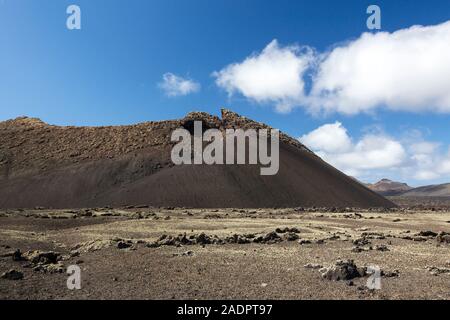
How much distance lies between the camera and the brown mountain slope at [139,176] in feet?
205

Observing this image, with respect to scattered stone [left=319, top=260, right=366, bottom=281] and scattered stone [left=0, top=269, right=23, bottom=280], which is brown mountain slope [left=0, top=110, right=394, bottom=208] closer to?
scattered stone [left=0, top=269, right=23, bottom=280]

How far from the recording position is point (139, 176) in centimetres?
6912

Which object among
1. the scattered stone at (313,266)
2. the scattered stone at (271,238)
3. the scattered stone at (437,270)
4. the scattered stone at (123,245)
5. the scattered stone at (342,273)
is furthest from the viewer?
the scattered stone at (271,238)

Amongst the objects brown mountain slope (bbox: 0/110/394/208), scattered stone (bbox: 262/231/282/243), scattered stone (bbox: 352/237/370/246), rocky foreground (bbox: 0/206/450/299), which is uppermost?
brown mountain slope (bbox: 0/110/394/208)

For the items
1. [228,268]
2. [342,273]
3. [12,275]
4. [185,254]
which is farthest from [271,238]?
[12,275]

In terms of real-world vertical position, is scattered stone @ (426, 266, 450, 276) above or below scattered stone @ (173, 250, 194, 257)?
below

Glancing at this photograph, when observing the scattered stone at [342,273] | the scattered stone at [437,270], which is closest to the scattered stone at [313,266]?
the scattered stone at [342,273]

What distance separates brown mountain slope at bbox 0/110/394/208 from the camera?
62.5 metres

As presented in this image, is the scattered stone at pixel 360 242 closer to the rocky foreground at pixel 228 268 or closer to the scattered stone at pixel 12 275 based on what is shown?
the rocky foreground at pixel 228 268

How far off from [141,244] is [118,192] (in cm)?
4654

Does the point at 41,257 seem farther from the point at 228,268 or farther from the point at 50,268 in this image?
the point at 228,268

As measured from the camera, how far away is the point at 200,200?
201 ft

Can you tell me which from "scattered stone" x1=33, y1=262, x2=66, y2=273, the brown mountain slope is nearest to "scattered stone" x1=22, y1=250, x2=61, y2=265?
"scattered stone" x1=33, y1=262, x2=66, y2=273
